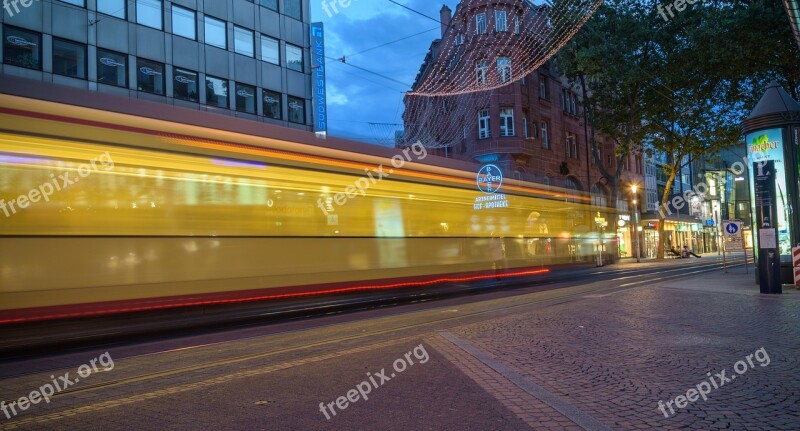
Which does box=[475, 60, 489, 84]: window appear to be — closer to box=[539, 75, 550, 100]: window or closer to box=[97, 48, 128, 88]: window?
box=[539, 75, 550, 100]: window

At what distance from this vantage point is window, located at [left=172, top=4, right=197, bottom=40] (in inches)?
998

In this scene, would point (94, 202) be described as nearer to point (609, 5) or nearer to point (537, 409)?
point (537, 409)

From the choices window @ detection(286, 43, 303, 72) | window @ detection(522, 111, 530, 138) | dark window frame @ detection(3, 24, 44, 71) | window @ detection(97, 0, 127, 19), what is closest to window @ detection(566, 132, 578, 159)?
window @ detection(522, 111, 530, 138)

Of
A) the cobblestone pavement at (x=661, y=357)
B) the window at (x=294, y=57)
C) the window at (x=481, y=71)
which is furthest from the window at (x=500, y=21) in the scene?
the cobblestone pavement at (x=661, y=357)

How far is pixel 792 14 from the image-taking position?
7.40m

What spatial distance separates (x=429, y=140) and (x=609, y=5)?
42.9 feet

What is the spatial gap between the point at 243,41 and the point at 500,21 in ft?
52.0

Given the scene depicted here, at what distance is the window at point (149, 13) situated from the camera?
2408cm

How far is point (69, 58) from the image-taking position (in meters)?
22.2

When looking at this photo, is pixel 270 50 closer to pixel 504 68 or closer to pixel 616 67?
pixel 504 68

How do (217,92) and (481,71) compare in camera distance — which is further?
(481,71)

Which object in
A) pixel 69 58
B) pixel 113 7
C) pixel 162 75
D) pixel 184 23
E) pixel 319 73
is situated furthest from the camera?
pixel 319 73

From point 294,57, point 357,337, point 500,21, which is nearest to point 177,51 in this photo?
point 294,57

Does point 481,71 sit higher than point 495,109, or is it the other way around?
point 481,71
